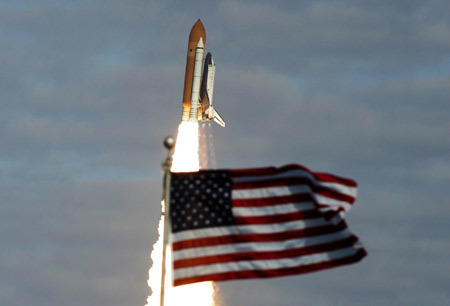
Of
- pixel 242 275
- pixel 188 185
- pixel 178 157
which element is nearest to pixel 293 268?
pixel 242 275

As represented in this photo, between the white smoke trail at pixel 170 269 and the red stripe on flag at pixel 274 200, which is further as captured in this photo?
the white smoke trail at pixel 170 269

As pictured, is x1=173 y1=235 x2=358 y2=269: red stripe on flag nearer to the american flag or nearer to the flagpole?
the american flag

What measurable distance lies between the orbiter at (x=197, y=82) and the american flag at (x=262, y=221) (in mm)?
58303

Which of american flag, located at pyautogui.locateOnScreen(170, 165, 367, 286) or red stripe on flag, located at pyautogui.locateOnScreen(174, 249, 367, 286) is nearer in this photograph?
red stripe on flag, located at pyautogui.locateOnScreen(174, 249, 367, 286)

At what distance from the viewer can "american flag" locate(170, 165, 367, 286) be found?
46.8 meters

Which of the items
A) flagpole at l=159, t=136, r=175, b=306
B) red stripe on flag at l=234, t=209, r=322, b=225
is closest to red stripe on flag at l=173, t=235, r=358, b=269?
red stripe on flag at l=234, t=209, r=322, b=225

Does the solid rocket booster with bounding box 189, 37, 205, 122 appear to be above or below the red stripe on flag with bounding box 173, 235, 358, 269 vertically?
above

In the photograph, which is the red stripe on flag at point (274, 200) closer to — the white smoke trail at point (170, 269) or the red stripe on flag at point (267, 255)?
the red stripe on flag at point (267, 255)

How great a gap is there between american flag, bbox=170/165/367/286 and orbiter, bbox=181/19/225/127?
5830 cm

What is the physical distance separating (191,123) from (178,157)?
12.4 feet

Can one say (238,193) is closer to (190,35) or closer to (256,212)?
(256,212)

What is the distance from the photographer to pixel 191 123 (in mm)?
105750

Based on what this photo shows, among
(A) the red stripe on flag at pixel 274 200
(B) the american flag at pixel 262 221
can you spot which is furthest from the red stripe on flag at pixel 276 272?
(A) the red stripe on flag at pixel 274 200

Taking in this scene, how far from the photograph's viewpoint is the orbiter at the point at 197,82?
10619 cm
